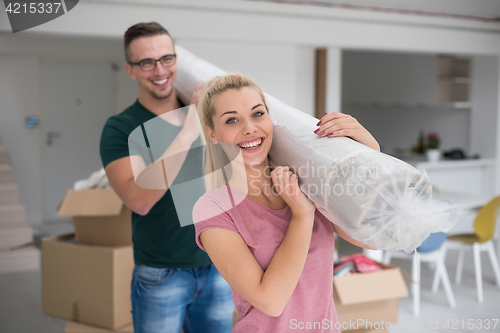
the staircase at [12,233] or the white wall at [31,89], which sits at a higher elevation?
the white wall at [31,89]

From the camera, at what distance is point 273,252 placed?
3.18 feet

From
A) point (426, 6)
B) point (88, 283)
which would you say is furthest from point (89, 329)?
point (426, 6)

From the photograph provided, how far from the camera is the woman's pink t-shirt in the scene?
3.19ft

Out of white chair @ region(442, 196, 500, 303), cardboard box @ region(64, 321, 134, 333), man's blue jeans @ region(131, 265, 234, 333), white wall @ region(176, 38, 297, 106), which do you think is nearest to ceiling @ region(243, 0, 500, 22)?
white wall @ region(176, 38, 297, 106)

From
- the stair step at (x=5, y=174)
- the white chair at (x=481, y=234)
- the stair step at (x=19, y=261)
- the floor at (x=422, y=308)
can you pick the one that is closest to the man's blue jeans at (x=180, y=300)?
the floor at (x=422, y=308)

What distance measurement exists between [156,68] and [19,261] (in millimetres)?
3725

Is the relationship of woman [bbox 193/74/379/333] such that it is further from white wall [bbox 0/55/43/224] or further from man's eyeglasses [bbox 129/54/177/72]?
white wall [bbox 0/55/43/224]

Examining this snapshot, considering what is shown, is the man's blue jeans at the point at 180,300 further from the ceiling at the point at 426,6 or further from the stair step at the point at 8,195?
the stair step at the point at 8,195

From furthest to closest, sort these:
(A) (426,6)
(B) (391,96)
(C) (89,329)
Answer: (B) (391,96)
(A) (426,6)
(C) (89,329)

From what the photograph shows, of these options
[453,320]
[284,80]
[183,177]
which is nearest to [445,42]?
[284,80]

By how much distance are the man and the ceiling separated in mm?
2731

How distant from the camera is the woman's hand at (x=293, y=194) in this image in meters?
0.92

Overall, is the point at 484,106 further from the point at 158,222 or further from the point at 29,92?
the point at 29,92

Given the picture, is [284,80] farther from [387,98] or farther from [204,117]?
[387,98]
